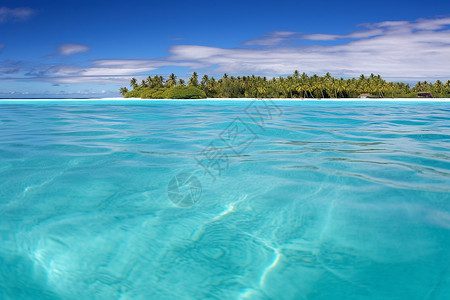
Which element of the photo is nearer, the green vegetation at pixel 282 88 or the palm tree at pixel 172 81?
the green vegetation at pixel 282 88

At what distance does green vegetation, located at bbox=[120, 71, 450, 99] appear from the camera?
4978cm

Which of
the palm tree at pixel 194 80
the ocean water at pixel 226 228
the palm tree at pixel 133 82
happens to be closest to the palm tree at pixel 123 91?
the palm tree at pixel 133 82

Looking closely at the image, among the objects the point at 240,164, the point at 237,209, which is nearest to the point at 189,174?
the point at 240,164

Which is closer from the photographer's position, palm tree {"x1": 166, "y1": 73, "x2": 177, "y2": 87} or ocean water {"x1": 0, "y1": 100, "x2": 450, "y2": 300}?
ocean water {"x1": 0, "y1": 100, "x2": 450, "y2": 300}

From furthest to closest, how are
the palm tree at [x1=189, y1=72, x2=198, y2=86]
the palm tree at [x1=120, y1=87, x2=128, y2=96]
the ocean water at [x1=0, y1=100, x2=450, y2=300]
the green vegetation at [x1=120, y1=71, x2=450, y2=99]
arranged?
1. the palm tree at [x1=120, y1=87, x2=128, y2=96]
2. the palm tree at [x1=189, y1=72, x2=198, y2=86]
3. the green vegetation at [x1=120, y1=71, x2=450, y2=99]
4. the ocean water at [x1=0, y1=100, x2=450, y2=300]

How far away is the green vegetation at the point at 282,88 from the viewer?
49.8m

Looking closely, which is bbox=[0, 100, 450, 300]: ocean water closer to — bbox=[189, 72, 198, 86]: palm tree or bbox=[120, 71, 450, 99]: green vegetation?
bbox=[120, 71, 450, 99]: green vegetation

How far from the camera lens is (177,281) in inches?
71.0

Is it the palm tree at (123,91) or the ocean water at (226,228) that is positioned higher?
the palm tree at (123,91)

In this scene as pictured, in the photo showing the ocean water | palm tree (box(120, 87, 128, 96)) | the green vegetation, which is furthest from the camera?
palm tree (box(120, 87, 128, 96))

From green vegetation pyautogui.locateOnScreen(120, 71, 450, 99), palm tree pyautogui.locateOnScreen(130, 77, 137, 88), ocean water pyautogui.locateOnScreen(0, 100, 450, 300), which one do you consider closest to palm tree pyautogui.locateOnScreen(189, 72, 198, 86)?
green vegetation pyautogui.locateOnScreen(120, 71, 450, 99)

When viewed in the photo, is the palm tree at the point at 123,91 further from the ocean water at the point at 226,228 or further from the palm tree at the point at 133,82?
the ocean water at the point at 226,228

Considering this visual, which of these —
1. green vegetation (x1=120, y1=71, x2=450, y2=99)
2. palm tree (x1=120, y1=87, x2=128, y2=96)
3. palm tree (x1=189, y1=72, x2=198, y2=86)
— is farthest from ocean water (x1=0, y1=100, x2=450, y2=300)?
palm tree (x1=120, y1=87, x2=128, y2=96)

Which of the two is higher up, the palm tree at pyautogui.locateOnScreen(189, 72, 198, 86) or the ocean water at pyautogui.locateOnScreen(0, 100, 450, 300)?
the palm tree at pyautogui.locateOnScreen(189, 72, 198, 86)
